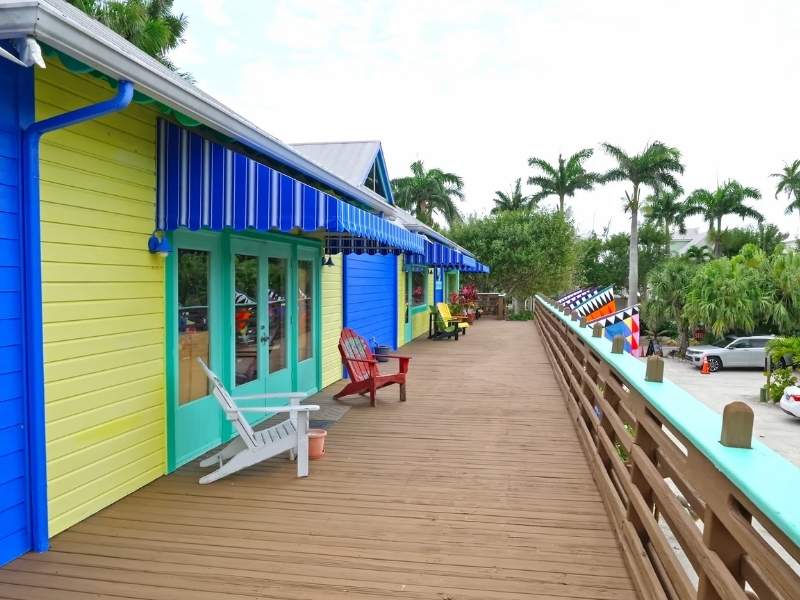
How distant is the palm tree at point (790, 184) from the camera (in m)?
40.0

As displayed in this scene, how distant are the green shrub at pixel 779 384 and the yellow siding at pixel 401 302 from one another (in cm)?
1141

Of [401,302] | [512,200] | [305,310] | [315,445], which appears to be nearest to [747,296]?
[512,200]

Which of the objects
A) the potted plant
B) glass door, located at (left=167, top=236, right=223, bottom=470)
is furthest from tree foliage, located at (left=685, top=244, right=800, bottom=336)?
glass door, located at (left=167, top=236, right=223, bottom=470)

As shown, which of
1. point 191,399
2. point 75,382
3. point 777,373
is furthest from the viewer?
point 777,373

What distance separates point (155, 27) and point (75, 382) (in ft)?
67.2

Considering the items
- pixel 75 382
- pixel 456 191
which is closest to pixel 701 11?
pixel 75 382

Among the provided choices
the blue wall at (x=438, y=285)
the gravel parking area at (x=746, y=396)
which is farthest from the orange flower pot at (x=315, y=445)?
the blue wall at (x=438, y=285)

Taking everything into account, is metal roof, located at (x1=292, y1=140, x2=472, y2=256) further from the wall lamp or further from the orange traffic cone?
the orange traffic cone

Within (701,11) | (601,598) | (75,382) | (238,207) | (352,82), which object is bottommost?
(601,598)

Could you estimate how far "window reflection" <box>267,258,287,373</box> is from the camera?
631 centimetres

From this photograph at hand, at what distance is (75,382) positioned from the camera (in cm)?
347

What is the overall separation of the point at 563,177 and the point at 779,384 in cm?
1915

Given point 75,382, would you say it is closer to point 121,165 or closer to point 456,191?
point 121,165

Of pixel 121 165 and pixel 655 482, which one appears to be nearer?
pixel 655 482
